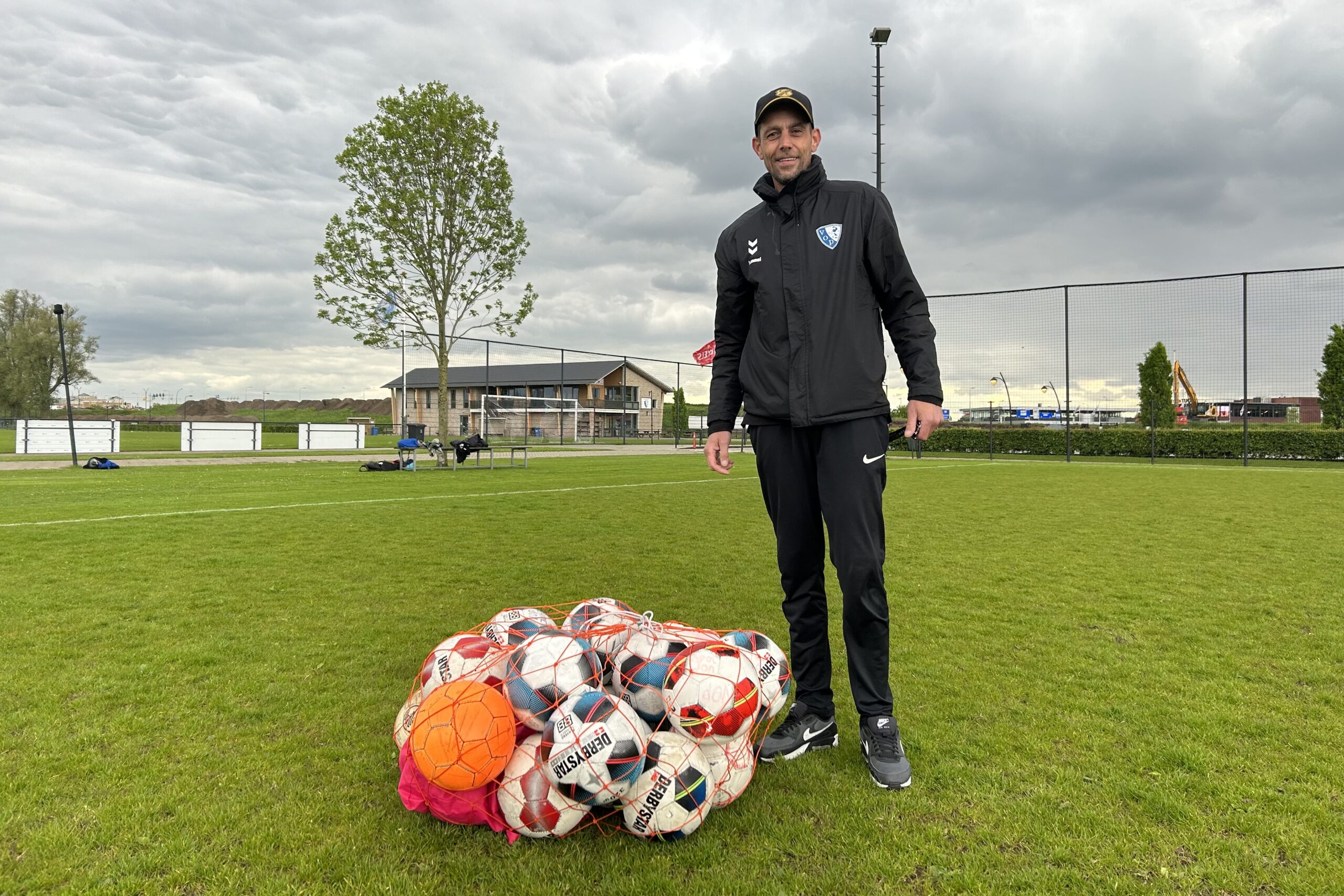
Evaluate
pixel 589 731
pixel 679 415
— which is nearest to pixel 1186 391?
pixel 679 415

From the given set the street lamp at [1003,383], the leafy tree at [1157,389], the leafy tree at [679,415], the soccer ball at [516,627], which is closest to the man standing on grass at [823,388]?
the soccer ball at [516,627]

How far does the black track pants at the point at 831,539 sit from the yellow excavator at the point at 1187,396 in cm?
2399

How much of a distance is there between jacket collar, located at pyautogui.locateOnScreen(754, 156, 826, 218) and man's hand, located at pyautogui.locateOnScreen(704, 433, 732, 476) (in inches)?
33.4

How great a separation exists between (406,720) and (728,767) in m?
1.01

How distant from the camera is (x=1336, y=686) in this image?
3.16 meters

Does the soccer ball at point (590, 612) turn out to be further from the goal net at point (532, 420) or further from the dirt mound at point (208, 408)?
the dirt mound at point (208, 408)

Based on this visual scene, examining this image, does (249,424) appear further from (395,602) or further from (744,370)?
(744,370)

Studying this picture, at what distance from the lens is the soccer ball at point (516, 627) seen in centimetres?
252

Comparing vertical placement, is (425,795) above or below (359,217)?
below

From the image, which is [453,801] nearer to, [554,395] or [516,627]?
[516,627]

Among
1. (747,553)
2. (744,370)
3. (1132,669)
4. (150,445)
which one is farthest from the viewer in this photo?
(150,445)

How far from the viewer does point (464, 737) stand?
79.7 inches

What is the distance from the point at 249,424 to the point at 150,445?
9.45m

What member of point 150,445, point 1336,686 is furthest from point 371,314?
point 150,445
